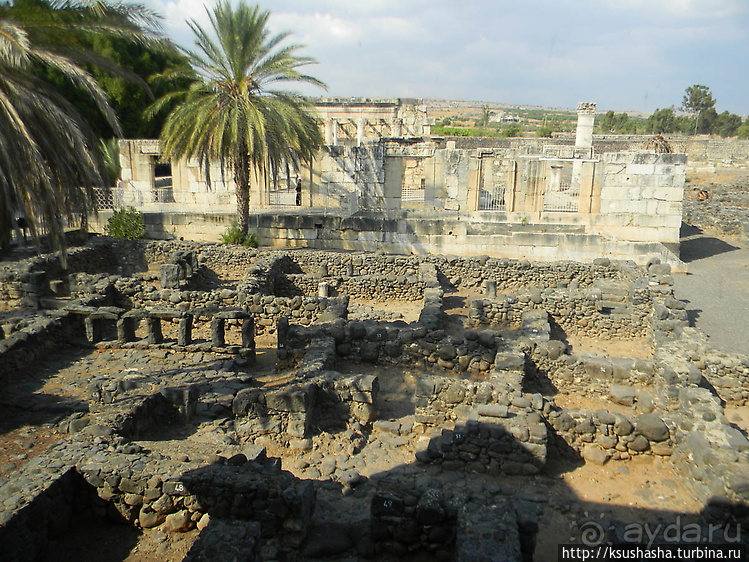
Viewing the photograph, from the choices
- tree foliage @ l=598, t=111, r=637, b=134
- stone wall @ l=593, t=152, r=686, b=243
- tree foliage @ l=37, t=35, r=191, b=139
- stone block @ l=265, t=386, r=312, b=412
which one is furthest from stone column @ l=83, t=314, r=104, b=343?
tree foliage @ l=598, t=111, r=637, b=134

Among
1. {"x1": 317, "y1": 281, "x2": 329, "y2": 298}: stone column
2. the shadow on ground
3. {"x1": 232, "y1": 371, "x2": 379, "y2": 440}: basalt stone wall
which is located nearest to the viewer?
{"x1": 232, "y1": 371, "x2": 379, "y2": 440}: basalt stone wall

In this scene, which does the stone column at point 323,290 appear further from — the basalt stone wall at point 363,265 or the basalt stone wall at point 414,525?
the basalt stone wall at point 414,525

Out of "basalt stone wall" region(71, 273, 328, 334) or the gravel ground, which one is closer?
"basalt stone wall" region(71, 273, 328, 334)

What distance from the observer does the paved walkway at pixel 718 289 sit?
1184cm

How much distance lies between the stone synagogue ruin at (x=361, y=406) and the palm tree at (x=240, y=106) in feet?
10.1

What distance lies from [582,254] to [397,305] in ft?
24.1

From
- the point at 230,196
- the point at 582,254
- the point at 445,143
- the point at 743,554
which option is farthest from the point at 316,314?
the point at 445,143

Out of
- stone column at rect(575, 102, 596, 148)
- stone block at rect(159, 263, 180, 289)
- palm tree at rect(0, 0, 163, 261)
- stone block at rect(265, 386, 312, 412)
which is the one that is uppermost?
stone column at rect(575, 102, 596, 148)

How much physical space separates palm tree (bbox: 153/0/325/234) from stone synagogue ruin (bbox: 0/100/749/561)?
3.08 meters

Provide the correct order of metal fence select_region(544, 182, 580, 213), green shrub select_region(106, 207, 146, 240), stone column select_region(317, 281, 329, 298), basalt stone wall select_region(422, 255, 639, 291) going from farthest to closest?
metal fence select_region(544, 182, 580, 213) < green shrub select_region(106, 207, 146, 240) < basalt stone wall select_region(422, 255, 639, 291) < stone column select_region(317, 281, 329, 298)

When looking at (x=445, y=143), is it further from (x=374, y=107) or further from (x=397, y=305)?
(x=397, y=305)

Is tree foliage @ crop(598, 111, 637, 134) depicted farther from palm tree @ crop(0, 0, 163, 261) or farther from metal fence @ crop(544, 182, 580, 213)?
palm tree @ crop(0, 0, 163, 261)

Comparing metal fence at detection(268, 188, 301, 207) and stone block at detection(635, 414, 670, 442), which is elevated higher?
metal fence at detection(268, 188, 301, 207)

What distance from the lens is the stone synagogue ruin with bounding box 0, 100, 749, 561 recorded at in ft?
16.6
